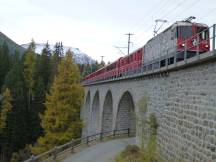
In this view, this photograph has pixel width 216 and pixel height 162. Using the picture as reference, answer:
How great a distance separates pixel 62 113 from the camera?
35844 millimetres

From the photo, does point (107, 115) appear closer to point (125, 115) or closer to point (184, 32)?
point (125, 115)

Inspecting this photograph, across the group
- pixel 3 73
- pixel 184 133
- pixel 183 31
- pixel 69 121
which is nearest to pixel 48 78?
pixel 3 73

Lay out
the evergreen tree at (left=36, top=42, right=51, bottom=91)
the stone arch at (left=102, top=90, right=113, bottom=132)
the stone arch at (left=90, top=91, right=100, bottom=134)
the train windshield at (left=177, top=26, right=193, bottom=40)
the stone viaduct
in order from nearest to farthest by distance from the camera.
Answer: the stone viaduct < the train windshield at (left=177, top=26, right=193, bottom=40) < the stone arch at (left=102, top=90, right=113, bottom=132) < the stone arch at (left=90, top=91, right=100, bottom=134) < the evergreen tree at (left=36, top=42, right=51, bottom=91)

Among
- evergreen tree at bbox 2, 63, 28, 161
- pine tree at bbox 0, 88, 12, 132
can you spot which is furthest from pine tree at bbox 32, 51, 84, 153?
pine tree at bbox 0, 88, 12, 132

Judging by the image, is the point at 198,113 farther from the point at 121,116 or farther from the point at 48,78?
the point at 48,78

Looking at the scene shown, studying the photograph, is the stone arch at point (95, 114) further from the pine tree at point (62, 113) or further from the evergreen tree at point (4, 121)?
the evergreen tree at point (4, 121)

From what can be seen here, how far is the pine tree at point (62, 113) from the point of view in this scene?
3503cm

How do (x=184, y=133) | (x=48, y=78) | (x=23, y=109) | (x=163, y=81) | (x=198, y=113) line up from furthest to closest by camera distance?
(x=48, y=78)
(x=23, y=109)
(x=163, y=81)
(x=184, y=133)
(x=198, y=113)

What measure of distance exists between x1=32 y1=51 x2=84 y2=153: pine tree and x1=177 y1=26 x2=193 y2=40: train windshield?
17.8 meters

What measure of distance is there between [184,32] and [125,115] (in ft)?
38.6

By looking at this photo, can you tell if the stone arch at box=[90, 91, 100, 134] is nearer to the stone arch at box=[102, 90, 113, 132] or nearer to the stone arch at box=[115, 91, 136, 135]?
the stone arch at box=[102, 90, 113, 132]

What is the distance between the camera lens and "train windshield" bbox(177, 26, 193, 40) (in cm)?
1983

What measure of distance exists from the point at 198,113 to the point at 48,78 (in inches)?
2602

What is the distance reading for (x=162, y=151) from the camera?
1634 cm
